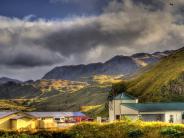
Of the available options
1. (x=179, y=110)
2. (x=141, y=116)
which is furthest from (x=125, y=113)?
(x=179, y=110)

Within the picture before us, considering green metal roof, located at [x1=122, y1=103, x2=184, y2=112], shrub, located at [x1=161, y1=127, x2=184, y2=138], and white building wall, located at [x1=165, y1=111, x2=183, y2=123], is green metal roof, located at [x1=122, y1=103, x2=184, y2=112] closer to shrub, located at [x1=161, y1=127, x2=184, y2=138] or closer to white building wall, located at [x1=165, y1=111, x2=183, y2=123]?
white building wall, located at [x1=165, y1=111, x2=183, y2=123]

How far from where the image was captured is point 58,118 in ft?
475

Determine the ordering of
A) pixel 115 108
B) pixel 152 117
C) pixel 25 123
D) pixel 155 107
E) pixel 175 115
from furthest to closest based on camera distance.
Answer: pixel 115 108 < pixel 155 107 < pixel 152 117 < pixel 25 123 < pixel 175 115

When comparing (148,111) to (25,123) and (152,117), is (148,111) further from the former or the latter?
(25,123)

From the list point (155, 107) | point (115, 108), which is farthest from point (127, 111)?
point (155, 107)

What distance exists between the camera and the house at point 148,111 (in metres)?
103

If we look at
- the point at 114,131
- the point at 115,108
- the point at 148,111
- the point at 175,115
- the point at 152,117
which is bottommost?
the point at 114,131

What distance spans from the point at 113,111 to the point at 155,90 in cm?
8480

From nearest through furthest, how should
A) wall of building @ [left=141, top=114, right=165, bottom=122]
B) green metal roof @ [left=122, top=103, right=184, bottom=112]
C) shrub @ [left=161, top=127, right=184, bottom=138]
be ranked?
1. shrub @ [left=161, top=127, right=184, bottom=138]
2. wall of building @ [left=141, top=114, right=165, bottom=122]
3. green metal roof @ [left=122, top=103, right=184, bottom=112]

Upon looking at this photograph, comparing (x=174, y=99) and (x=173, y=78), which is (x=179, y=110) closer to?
(x=174, y=99)

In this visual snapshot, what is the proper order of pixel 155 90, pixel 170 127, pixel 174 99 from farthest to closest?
pixel 155 90 < pixel 174 99 < pixel 170 127

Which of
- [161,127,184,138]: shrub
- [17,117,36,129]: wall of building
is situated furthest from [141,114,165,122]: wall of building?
[161,127,184,138]: shrub

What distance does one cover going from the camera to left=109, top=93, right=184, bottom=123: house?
10344 cm

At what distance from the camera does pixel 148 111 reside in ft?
344
